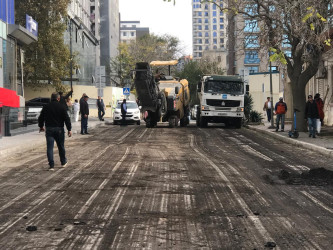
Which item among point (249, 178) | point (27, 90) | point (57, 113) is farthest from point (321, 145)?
point (27, 90)

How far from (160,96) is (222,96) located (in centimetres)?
383

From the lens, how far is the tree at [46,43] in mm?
42469

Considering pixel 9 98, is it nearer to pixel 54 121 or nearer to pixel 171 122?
pixel 171 122

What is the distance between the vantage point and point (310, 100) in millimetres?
21156

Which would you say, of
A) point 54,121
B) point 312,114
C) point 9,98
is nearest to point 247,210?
point 54,121

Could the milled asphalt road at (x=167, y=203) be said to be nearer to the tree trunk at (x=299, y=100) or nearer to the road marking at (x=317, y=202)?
the road marking at (x=317, y=202)

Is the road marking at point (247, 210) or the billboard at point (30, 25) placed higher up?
the billboard at point (30, 25)

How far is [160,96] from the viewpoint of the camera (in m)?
29.0

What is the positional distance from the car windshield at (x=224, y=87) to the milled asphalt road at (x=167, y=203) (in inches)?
645

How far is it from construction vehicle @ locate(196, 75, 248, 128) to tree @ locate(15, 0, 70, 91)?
16.6 m

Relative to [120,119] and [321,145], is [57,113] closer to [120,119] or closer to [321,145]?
[321,145]

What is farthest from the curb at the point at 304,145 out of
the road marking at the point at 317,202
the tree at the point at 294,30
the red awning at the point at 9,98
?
the red awning at the point at 9,98

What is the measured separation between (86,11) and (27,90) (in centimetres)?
3238

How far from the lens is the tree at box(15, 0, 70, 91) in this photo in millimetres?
42469
